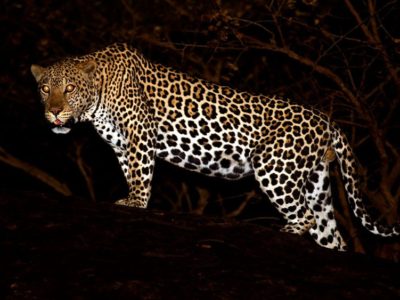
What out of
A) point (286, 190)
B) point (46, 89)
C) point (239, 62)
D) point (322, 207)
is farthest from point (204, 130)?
point (239, 62)

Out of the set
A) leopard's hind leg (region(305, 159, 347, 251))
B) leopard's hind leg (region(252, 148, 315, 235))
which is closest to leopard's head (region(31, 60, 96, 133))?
leopard's hind leg (region(252, 148, 315, 235))

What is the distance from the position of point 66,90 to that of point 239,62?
6.24 metres

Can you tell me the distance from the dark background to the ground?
3.03m

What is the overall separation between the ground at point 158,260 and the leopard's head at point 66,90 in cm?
90

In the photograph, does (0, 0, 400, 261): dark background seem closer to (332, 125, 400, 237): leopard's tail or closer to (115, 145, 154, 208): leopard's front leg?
(332, 125, 400, 237): leopard's tail

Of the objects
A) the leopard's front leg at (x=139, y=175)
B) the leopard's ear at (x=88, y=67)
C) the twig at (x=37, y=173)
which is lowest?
the twig at (x=37, y=173)

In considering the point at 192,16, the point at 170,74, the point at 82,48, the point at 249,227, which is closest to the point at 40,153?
the point at 82,48

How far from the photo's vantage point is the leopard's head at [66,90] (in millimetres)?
9688

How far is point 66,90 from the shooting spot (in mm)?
9875

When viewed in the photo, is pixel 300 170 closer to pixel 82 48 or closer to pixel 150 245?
pixel 150 245

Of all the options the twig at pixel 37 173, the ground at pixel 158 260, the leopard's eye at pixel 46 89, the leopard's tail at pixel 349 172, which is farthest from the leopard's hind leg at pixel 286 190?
the twig at pixel 37 173

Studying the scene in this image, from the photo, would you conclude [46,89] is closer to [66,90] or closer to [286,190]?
[66,90]

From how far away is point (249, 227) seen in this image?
29.9ft

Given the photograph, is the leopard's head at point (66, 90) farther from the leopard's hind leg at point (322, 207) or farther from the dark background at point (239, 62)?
the leopard's hind leg at point (322, 207)
